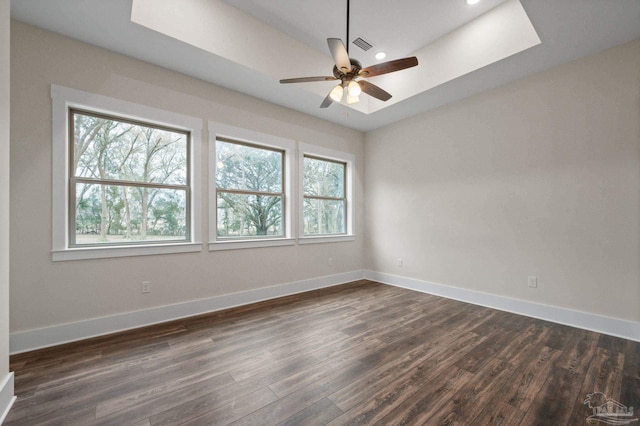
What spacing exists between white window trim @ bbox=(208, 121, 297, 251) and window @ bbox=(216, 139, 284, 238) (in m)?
0.09

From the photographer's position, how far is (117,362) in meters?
2.16

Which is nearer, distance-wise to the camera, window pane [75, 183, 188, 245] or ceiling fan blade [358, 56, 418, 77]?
ceiling fan blade [358, 56, 418, 77]

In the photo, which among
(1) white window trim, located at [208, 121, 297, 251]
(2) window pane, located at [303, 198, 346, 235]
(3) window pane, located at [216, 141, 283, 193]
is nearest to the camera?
(1) white window trim, located at [208, 121, 297, 251]

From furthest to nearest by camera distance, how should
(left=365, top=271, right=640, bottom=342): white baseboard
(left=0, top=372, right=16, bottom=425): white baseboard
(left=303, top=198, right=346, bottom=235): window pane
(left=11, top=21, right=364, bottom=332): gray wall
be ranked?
(left=303, top=198, right=346, bottom=235): window pane < (left=365, top=271, right=640, bottom=342): white baseboard < (left=11, top=21, right=364, bottom=332): gray wall < (left=0, top=372, right=16, bottom=425): white baseboard

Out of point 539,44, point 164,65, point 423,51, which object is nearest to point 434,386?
point 539,44

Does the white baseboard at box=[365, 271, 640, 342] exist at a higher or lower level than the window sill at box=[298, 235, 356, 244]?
lower

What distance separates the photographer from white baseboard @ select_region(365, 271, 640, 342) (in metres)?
2.63

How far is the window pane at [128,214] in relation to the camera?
8.87 ft

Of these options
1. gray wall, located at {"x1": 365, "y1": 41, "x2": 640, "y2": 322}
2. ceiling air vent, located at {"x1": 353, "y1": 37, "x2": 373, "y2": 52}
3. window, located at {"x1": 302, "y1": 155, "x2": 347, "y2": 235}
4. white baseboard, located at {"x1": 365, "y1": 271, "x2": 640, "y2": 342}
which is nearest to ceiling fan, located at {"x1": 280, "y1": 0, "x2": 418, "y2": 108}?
ceiling air vent, located at {"x1": 353, "y1": 37, "x2": 373, "y2": 52}

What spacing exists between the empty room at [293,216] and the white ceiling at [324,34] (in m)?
0.03

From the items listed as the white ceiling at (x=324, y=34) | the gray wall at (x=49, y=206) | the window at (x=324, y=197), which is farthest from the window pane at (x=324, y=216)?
the white ceiling at (x=324, y=34)

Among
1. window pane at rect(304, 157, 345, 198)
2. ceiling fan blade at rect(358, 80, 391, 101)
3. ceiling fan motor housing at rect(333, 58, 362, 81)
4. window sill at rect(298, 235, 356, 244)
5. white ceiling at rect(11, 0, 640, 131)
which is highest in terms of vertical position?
white ceiling at rect(11, 0, 640, 131)

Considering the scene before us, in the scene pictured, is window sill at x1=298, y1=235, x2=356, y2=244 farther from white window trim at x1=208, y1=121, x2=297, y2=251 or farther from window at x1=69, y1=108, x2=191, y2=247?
window at x1=69, y1=108, x2=191, y2=247

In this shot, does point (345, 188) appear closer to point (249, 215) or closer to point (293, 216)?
point (293, 216)
